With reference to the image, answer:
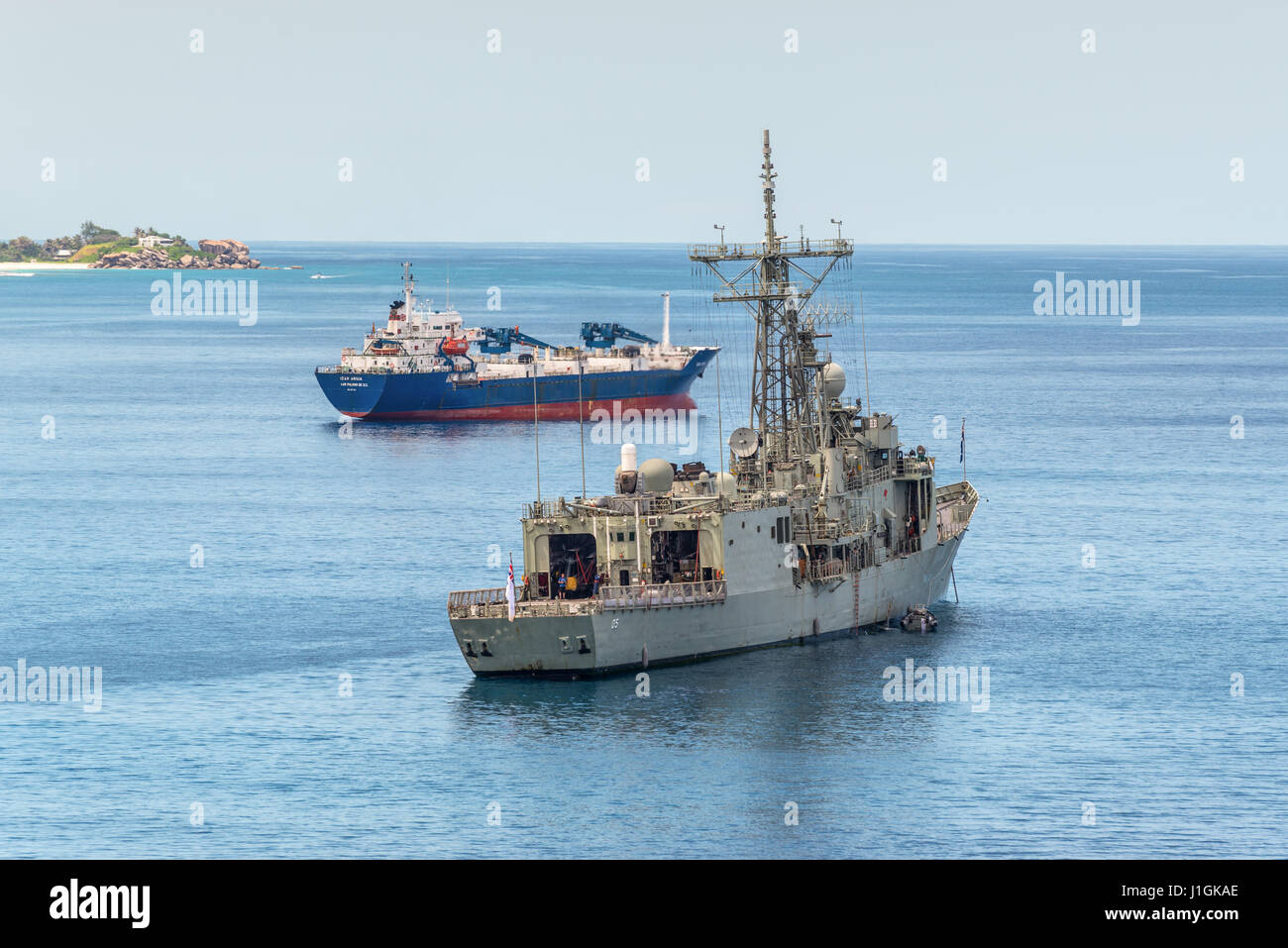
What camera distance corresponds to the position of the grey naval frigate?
63812 millimetres

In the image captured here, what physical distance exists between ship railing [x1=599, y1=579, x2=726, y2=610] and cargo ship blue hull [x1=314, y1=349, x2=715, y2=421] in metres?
84.3

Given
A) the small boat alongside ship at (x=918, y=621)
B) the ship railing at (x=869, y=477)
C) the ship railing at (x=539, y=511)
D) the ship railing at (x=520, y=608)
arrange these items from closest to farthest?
the ship railing at (x=520, y=608)
the ship railing at (x=539, y=511)
the small boat alongside ship at (x=918, y=621)
the ship railing at (x=869, y=477)

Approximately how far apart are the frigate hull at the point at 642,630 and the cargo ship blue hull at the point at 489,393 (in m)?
81.7

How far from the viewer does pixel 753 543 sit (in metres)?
66.8

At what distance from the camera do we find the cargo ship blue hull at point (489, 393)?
154 metres

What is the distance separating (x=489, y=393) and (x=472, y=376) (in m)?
2.42

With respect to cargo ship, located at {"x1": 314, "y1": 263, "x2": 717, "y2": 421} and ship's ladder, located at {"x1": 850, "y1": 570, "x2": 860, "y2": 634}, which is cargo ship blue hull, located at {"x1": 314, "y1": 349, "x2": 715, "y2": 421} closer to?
cargo ship, located at {"x1": 314, "y1": 263, "x2": 717, "y2": 421}

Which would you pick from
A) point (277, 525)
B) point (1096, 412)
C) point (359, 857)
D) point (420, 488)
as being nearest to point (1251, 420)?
point (1096, 412)

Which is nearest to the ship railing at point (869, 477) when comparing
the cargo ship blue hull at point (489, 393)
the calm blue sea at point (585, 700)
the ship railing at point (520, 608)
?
the calm blue sea at point (585, 700)

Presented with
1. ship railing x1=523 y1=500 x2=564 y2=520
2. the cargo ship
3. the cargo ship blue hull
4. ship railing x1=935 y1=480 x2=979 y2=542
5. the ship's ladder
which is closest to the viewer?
ship railing x1=523 y1=500 x2=564 y2=520

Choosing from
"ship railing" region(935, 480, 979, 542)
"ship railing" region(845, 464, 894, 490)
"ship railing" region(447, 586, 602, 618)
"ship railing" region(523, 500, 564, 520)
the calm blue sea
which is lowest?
the calm blue sea

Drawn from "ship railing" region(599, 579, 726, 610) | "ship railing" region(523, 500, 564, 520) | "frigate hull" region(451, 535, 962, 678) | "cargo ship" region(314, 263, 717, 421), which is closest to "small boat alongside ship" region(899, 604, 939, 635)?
"frigate hull" region(451, 535, 962, 678)

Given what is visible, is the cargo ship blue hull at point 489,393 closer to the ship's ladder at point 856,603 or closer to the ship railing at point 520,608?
the ship's ladder at point 856,603

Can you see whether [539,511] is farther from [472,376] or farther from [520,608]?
[472,376]
